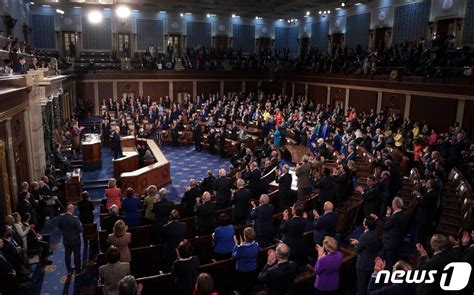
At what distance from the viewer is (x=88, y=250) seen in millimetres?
8312

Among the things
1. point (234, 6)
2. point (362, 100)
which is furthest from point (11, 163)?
point (234, 6)

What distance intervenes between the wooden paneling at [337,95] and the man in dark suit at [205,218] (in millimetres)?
17201

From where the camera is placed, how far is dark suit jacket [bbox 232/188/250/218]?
7934 millimetres

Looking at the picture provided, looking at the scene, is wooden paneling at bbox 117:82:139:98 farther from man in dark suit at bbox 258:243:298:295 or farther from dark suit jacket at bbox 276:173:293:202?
man in dark suit at bbox 258:243:298:295

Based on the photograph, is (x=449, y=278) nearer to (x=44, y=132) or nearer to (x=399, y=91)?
(x=44, y=132)

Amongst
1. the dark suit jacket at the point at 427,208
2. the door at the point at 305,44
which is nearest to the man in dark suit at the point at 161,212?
the dark suit jacket at the point at 427,208

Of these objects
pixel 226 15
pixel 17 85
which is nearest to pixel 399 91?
pixel 17 85

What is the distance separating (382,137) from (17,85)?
36.8 feet

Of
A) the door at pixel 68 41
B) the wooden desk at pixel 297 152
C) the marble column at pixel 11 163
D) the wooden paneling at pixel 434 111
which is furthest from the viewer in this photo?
the door at pixel 68 41

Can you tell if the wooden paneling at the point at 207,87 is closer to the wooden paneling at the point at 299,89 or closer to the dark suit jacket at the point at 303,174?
the wooden paneling at the point at 299,89

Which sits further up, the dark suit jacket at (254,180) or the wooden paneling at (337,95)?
the wooden paneling at (337,95)

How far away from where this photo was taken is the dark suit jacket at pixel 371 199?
8.17 m

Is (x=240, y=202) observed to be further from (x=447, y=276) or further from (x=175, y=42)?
(x=175, y=42)

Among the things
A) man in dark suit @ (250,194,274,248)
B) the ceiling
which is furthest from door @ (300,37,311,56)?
man in dark suit @ (250,194,274,248)
